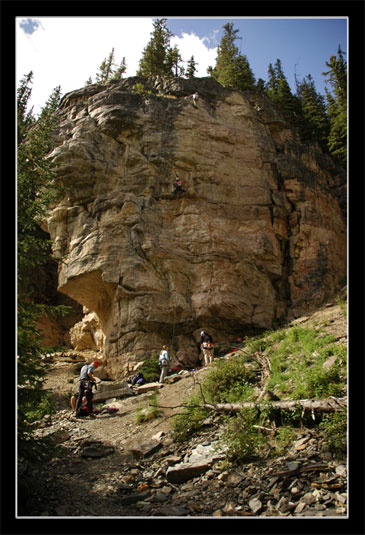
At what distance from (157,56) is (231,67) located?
30.0 ft

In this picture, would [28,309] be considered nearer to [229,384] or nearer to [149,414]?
[149,414]

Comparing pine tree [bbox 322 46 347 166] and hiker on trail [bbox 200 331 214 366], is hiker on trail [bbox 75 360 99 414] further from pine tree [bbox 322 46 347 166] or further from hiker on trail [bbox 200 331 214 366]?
pine tree [bbox 322 46 347 166]

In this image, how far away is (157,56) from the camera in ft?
119

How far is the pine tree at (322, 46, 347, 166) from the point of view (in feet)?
94.0

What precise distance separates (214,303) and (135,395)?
306 inches

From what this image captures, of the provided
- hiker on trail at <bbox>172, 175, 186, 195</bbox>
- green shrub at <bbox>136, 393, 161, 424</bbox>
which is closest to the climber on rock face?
hiker on trail at <bbox>172, 175, 186, 195</bbox>

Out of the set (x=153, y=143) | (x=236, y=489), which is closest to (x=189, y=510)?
(x=236, y=489)

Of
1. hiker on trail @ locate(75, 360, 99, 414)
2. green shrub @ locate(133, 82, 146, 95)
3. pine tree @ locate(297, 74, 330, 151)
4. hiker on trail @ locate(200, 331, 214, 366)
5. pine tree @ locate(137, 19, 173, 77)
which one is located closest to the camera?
hiker on trail @ locate(75, 360, 99, 414)

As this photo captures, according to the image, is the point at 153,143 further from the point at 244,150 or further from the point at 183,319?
the point at 183,319

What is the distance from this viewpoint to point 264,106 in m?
28.3

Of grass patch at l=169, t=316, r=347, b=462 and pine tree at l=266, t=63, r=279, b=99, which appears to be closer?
grass patch at l=169, t=316, r=347, b=462

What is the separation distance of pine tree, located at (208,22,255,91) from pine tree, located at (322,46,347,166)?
7.26 metres

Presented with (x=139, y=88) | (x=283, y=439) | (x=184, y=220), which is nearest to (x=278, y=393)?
(x=283, y=439)

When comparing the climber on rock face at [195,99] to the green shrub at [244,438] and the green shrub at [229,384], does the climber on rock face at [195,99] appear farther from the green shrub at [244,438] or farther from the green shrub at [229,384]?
the green shrub at [244,438]
